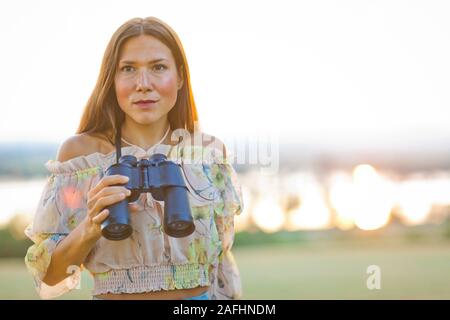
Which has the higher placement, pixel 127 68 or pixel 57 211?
pixel 127 68

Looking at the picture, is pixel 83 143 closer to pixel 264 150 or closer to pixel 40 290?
pixel 40 290

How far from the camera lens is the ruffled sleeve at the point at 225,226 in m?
1.41

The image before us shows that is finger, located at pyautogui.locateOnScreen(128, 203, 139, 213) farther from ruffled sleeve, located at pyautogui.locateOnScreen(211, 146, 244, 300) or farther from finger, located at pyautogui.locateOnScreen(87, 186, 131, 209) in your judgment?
ruffled sleeve, located at pyautogui.locateOnScreen(211, 146, 244, 300)

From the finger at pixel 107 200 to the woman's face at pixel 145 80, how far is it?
187 mm

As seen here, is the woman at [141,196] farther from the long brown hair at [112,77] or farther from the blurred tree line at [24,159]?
the blurred tree line at [24,159]

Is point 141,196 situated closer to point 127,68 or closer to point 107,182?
point 107,182

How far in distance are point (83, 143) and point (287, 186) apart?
71.6 inches

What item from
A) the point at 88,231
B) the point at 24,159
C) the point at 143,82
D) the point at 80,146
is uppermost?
the point at 24,159

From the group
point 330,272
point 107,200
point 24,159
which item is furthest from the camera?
point 330,272

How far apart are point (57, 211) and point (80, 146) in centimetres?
13

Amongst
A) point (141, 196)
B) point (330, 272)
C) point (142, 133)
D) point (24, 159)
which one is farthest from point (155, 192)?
point (330, 272)

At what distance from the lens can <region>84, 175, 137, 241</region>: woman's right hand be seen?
1256 millimetres

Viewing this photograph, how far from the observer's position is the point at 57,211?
4.36ft
